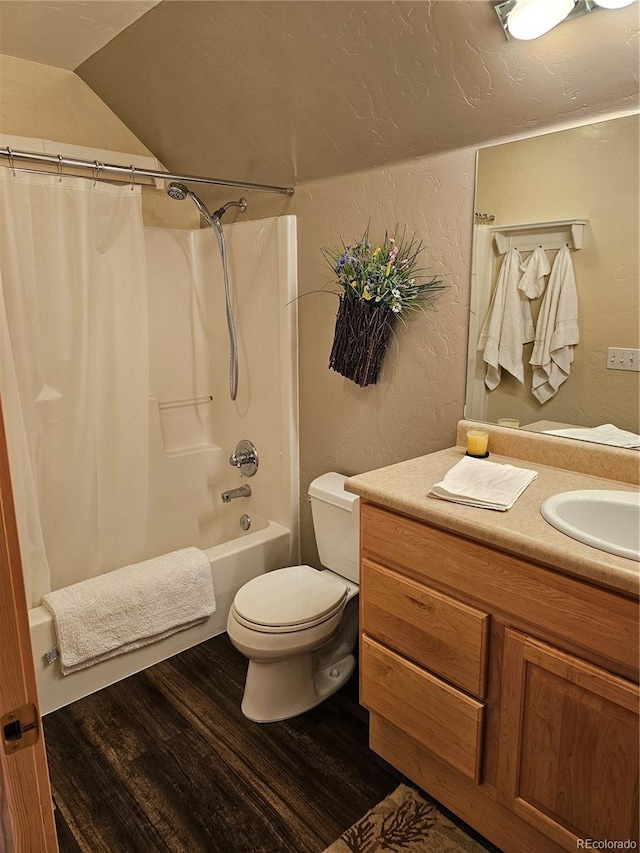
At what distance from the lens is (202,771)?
1.81m

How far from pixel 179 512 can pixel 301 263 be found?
4.52ft

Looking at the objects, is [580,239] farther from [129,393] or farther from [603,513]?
[129,393]

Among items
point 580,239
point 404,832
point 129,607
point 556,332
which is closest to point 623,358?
point 556,332

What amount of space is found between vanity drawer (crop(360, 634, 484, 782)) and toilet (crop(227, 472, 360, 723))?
305 mm

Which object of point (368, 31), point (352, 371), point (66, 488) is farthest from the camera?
point (66, 488)

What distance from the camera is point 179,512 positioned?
2.93 metres

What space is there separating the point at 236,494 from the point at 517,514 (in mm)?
1715

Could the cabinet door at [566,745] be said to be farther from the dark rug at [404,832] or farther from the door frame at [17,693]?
the door frame at [17,693]

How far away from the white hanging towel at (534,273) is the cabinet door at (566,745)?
3.28 feet

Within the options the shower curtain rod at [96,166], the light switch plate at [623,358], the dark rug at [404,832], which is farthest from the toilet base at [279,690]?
the shower curtain rod at [96,166]

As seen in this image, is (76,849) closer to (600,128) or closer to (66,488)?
(66,488)

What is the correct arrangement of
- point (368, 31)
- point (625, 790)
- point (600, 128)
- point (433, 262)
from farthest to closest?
point (433, 262)
point (368, 31)
point (600, 128)
point (625, 790)

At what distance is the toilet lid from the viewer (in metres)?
1.95

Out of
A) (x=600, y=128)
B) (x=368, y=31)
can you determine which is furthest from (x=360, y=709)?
(x=368, y=31)
